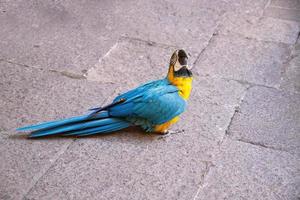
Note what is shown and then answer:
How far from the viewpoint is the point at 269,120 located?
10.6 feet

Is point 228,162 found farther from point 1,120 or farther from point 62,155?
point 1,120

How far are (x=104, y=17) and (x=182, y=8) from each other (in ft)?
2.17

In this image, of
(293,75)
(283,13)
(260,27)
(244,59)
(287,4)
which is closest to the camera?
(293,75)

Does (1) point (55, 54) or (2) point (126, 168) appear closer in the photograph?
(2) point (126, 168)

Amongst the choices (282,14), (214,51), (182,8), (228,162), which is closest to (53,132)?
(228,162)

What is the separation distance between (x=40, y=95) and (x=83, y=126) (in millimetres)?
510

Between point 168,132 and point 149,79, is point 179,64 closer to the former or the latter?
point 168,132

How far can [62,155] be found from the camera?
9.45 feet

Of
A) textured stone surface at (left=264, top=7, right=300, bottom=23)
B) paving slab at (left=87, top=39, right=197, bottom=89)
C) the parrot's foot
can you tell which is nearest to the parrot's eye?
the parrot's foot

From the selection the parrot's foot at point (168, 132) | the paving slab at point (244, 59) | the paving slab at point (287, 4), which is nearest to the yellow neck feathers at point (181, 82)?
the parrot's foot at point (168, 132)

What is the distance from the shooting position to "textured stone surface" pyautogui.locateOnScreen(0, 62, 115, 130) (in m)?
3.16

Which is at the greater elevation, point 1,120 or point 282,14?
point 1,120

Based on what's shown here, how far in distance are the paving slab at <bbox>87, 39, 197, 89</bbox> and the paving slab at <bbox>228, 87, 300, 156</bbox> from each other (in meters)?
0.60

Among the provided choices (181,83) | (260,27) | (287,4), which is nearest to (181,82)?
(181,83)
